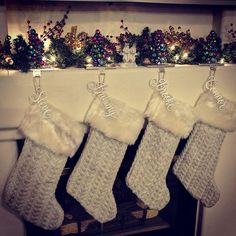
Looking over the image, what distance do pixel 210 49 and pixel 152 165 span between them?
67cm

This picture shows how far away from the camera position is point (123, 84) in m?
1.46

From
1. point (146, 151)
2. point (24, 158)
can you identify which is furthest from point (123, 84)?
point (24, 158)

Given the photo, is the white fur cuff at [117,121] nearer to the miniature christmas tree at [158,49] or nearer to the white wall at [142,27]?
the white wall at [142,27]

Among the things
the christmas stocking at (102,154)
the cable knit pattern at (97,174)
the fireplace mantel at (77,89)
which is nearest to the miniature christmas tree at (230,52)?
the fireplace mantel at (77,89)

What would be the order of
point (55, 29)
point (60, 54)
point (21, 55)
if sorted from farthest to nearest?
point (55, 29) < point (60, 54) < point (21, 55)

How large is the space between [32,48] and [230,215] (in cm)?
155

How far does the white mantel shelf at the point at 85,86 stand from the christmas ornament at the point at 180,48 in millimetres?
79

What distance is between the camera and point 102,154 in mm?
1456

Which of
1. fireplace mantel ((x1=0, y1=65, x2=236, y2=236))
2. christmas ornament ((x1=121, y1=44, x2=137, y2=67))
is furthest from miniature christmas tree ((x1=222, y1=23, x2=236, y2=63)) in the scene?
christmas ornament ((x1=121, y1=44, x2=137, y2=67))

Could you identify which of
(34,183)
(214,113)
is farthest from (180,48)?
(34,183)

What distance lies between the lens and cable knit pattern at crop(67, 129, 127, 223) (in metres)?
1.45

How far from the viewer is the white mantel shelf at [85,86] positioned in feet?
4.35

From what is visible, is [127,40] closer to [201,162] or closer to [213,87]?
[213,87]

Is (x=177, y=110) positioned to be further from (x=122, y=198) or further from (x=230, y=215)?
(x=230, y=215)
